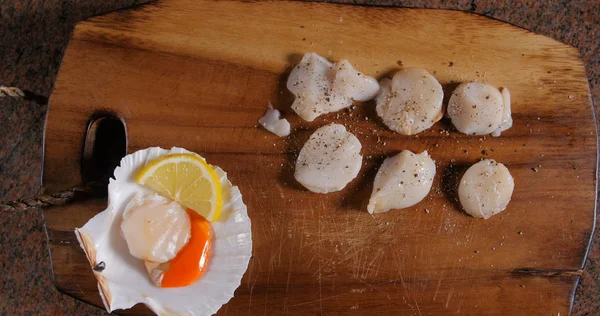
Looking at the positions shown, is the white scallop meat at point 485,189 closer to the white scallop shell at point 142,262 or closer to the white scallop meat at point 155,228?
the white scallop shell at point 142,262

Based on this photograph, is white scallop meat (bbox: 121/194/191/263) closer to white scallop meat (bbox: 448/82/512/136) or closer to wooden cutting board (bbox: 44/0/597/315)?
wooden cutting board (bbox: 44/0/597/315)

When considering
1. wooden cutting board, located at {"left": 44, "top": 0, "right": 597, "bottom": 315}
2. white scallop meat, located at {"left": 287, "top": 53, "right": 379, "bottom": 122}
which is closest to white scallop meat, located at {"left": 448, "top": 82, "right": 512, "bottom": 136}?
wooden cutting board, located at {"left": 44, "top": 0, "right": 597, "bottom": 315}

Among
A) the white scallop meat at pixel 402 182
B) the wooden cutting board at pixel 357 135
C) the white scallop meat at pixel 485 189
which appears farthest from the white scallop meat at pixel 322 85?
the white scallop meat at pixel 485 189

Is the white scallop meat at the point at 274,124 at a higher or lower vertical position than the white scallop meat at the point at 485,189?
higher

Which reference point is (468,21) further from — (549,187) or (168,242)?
(168,242)

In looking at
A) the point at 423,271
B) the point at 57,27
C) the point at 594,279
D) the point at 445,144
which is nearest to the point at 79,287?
the point at 57,27

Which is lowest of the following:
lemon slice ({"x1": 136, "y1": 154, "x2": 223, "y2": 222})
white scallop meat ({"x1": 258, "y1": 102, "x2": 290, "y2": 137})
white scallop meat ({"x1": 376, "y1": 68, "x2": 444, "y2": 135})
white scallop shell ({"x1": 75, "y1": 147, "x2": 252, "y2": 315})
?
white scallop shell ({"x1": 75, "y1": 147, "x2": 252, "y2": 315})
